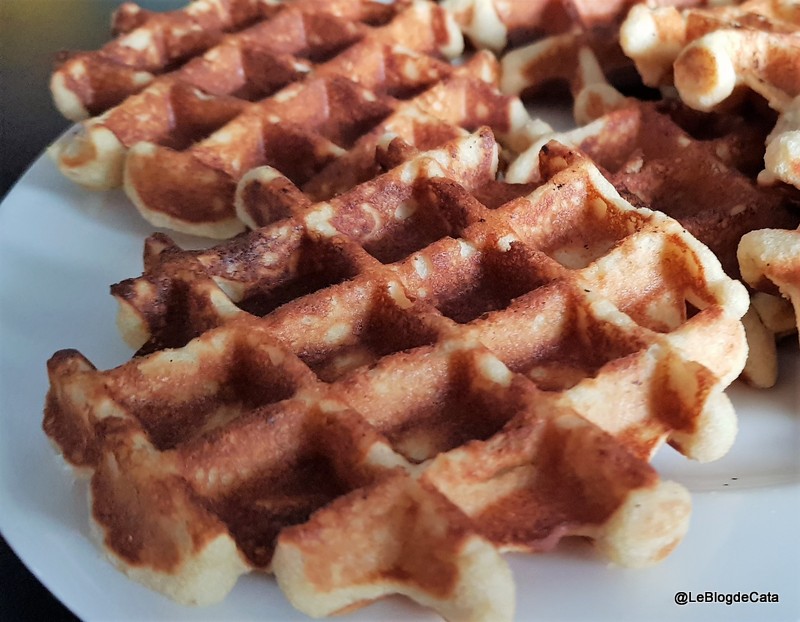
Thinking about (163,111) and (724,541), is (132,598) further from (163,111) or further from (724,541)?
(163,111)

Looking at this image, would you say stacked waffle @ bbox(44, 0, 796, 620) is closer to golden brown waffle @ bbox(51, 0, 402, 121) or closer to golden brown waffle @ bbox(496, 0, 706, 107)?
golden brown waffle @ bbox(51, 0, 402, 121)

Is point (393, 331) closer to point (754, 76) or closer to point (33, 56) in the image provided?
point (754, 76)

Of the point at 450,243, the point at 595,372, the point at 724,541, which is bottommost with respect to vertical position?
the point at 724,541

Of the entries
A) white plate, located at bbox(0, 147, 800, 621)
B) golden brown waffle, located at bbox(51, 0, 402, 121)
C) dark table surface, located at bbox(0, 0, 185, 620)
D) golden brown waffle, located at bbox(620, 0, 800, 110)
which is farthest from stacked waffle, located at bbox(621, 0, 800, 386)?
dark table surface, located at bbox(0, 0, 185, 620)

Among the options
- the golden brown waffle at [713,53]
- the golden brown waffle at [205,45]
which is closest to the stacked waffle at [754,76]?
the golden brown waffle at [713,53]

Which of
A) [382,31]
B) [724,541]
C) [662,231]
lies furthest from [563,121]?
[724,541]

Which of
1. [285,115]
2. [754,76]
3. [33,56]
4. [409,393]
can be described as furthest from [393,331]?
[33,56]

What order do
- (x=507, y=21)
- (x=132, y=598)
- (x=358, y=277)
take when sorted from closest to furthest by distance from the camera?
(x=132, y=598), (x=358, y=277), (x=507, y=21)
